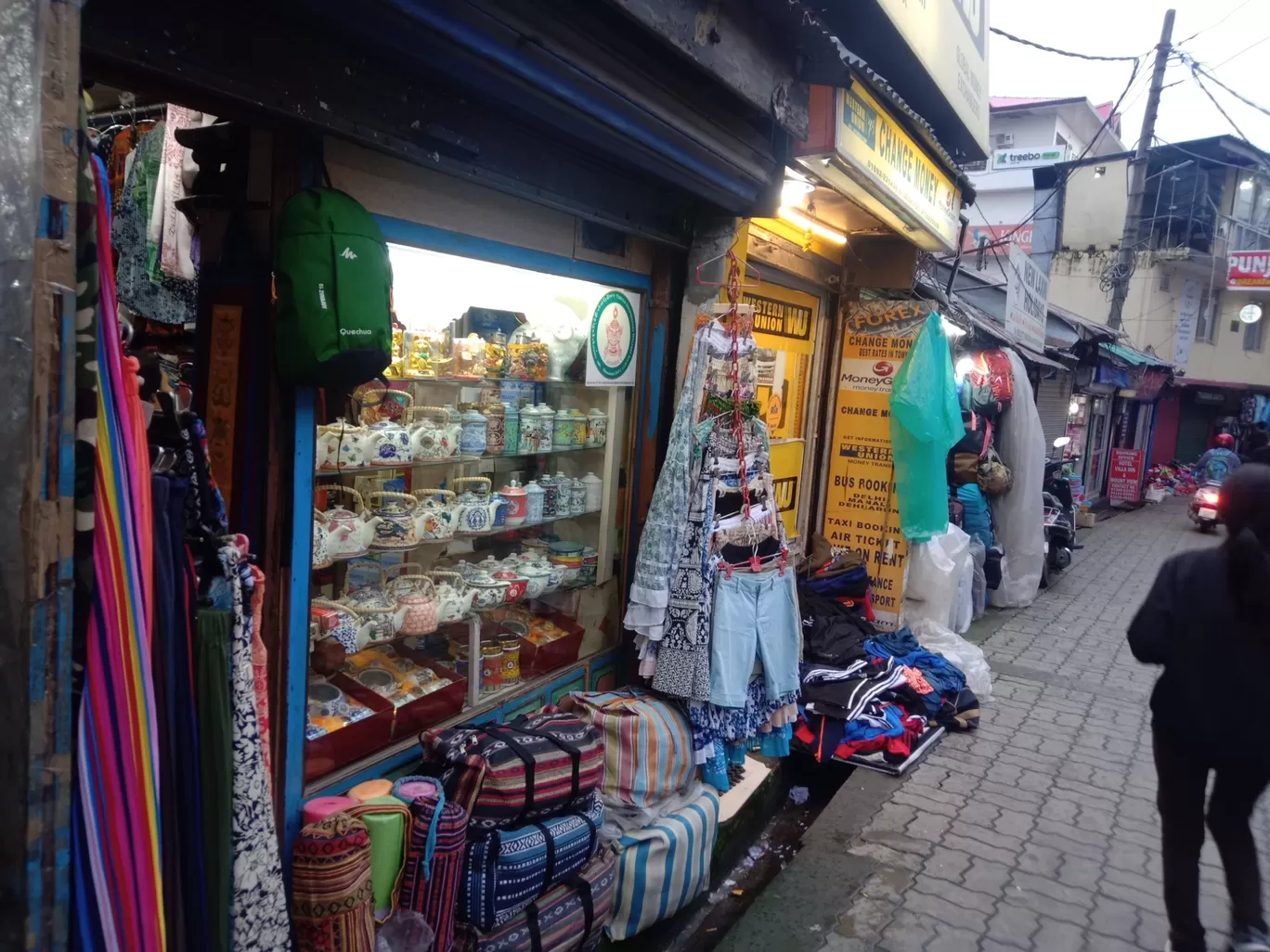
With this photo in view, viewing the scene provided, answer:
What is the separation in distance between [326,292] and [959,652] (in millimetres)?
5644

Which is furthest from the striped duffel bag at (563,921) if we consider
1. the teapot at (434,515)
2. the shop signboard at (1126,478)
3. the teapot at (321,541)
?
the shop signboard at (1126,478)

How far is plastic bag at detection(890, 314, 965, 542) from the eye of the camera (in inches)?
243

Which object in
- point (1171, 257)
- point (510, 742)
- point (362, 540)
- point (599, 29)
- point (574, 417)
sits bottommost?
point (510, 742)

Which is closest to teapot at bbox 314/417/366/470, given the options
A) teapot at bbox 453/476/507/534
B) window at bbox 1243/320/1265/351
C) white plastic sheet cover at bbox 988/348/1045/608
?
teapot at bbox 453/476/507/534

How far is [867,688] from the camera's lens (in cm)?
524

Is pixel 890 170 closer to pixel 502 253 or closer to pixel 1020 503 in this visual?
pixel 502 253

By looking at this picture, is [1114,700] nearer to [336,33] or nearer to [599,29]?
[599,29]

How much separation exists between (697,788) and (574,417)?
1905 mm

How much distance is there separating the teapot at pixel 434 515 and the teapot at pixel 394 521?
3 centimetres

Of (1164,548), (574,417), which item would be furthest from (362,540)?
(1164,548)

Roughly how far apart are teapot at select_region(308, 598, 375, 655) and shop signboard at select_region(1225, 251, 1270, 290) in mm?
25137

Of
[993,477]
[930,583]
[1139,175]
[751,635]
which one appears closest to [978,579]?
[993,477]

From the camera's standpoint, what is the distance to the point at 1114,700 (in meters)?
6.30

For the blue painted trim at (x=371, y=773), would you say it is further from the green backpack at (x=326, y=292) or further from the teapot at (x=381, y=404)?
the green backpack at (x=326, y=292)
